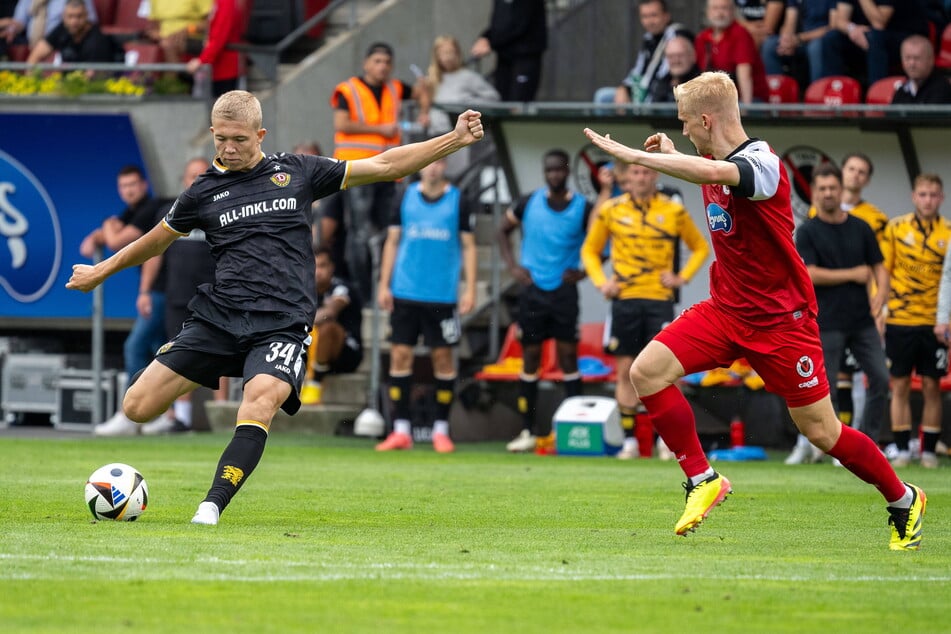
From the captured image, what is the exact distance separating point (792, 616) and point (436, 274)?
1079cm

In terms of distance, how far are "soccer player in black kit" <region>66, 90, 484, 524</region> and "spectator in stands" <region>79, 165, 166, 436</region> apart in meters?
9.33

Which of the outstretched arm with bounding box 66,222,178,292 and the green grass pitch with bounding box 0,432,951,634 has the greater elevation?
the outstretched arm with bounding box 66,222,178,292

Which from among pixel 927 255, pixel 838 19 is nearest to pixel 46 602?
pixel 927 255

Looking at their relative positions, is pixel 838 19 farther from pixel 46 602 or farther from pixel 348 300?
pixel 46 602

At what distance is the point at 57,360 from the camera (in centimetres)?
2003

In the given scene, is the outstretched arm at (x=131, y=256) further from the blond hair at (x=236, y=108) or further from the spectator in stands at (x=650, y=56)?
the spectator in stands at (x=650, y=56)

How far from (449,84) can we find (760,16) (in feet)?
12.4

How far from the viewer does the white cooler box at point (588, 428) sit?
51.4ft

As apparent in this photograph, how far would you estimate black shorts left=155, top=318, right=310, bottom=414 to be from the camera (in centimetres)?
→ 852

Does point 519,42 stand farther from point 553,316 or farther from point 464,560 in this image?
point 464,560

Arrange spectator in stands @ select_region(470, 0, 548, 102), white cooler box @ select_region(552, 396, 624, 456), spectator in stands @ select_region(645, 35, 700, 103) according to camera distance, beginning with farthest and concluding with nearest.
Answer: spectator in stands @ select_region(470, 0, 548, 102), spectator in stands @ select_region(645, 35, 700, 103), white cooler box @ select_region(552, 396, 624, 456)

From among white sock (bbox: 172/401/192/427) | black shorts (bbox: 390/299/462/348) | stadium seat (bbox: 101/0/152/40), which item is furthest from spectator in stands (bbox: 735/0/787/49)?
stadium seat (bbox: 101/0/152/40)

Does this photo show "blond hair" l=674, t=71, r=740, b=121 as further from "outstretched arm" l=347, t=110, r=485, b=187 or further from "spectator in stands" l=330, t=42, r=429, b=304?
"spectator in stands" l=330, t=42, r=429, b=304

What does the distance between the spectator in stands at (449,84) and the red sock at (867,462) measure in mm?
11066
